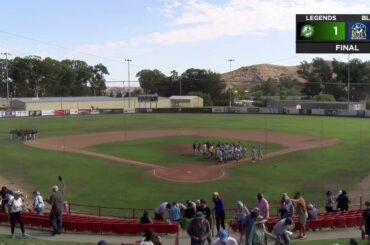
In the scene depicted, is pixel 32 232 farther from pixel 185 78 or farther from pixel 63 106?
pixel 185 78

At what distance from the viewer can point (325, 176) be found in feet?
109

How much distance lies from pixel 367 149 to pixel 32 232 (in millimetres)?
37174

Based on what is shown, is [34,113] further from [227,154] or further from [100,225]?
[100,225]

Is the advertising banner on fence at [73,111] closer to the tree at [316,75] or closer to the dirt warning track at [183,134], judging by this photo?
the dirt warning track at [183,134]

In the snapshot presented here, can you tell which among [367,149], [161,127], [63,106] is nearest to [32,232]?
[367,149]

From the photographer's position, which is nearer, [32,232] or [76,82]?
[32,232]

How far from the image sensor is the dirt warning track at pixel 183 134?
34.1 m

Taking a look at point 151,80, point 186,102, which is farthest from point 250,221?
point 151,80

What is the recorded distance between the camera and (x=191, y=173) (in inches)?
1356

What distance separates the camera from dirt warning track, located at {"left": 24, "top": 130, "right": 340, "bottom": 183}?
34094mm

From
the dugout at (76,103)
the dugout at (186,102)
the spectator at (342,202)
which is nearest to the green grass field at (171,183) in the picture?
the spectator at (342,202)

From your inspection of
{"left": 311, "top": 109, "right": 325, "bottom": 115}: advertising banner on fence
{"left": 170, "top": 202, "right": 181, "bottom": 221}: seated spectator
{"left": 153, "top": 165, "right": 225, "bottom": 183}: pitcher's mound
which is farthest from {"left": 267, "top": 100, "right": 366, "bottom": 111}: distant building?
{"left": 170, "top": 202, "right": 181, "bottom": 221}: seated spectator

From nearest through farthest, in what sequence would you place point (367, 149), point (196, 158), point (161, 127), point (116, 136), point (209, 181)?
point (209, 181), point (196, 158), point (367, 149), point (116, 136), point (161, 127)
